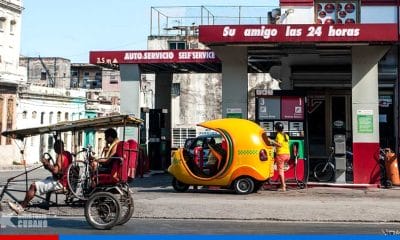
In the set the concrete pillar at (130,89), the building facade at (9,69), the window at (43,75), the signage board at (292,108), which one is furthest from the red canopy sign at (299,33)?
the window at (43,75)

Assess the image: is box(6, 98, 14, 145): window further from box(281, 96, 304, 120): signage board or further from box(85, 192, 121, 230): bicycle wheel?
box(85, 192, 121, 230): bicycle wheel

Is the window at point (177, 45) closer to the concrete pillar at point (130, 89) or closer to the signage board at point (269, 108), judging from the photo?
the concrete pillar at point (130, 89)

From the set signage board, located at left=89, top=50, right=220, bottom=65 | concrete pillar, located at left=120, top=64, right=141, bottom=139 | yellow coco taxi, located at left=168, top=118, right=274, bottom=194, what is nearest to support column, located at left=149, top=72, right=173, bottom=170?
concrete pillar, located at left=120, top=64, right=141, bottom=139

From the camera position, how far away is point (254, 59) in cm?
2241

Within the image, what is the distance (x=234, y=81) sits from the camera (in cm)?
1862

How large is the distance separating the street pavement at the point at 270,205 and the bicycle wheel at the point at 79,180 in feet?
1.98

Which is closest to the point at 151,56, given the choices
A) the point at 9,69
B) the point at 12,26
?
the point at 9,69

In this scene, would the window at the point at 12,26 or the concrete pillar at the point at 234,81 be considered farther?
the window at the point at 12,26

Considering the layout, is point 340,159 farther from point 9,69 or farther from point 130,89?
point 9,69

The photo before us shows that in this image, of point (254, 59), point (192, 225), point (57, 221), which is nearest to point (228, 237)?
point (192, 225)

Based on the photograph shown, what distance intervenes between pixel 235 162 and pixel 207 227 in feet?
16.9

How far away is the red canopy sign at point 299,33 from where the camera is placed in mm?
16734

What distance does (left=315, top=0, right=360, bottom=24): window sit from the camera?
799 inches

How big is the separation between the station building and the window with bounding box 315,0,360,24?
0.03 metres
